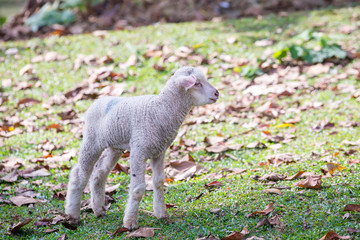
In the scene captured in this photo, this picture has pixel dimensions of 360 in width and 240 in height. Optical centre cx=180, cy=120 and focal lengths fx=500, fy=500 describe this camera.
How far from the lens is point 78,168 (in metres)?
5.18

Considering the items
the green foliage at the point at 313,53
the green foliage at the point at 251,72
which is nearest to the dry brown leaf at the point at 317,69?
the green foliage at the point at 313,53

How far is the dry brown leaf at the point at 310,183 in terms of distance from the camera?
200 inches

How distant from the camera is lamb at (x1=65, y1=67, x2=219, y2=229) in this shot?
183 inches

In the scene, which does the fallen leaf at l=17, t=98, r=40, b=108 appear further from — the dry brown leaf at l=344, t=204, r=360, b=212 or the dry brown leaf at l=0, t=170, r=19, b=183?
the dry brown leaf at l=344, t=204, r=360, b=212

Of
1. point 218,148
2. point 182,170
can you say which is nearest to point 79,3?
point 218,148

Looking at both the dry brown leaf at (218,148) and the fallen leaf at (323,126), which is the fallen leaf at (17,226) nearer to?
the dry brown leaf at (218,148)

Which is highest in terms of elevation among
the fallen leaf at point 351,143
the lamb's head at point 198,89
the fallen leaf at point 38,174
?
the lamb's head at point 198,89

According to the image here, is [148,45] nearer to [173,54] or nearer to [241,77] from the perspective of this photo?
[173,54]

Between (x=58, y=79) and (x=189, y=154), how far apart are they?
407 cm

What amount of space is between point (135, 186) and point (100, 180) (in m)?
0.70

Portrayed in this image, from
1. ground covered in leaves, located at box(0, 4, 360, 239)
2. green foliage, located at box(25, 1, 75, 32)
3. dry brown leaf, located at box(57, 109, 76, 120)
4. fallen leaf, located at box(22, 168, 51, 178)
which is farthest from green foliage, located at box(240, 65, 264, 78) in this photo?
green foliage, located at box(25, 1, 75, 32)

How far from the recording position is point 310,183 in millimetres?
5125

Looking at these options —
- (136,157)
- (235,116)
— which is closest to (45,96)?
(235,116)

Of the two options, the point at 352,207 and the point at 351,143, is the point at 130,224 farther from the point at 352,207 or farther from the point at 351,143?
the point at 351,143
